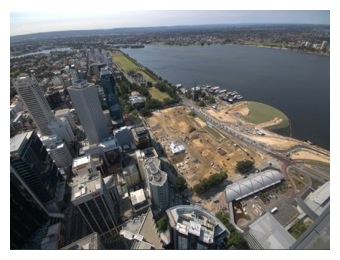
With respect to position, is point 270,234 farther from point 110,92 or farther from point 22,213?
point 110,92

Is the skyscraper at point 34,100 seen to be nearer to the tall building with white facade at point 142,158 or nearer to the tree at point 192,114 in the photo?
the tall building with white facade at point 142,158

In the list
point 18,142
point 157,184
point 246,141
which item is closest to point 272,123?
point 246,141

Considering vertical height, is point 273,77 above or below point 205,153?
above

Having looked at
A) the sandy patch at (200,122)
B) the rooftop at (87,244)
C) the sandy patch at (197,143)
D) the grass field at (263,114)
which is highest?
the rooftop at (87,244)

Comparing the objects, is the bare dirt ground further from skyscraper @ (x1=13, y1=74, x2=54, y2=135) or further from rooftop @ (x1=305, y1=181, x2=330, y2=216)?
skyscraper @ (x1=13, y1=74, x2=54, y2=135)

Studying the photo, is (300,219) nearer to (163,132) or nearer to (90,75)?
(163,132)

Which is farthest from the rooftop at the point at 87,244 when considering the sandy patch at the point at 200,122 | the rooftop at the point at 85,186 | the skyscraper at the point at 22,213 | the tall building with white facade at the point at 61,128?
the sandy patch at the point at 200,122

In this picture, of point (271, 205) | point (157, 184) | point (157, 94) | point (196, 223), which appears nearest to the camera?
point (196, 223)

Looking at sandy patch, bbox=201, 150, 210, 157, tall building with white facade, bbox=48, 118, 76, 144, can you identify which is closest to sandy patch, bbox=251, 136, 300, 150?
sandy patch, bbox=201, 150, 210, 157
